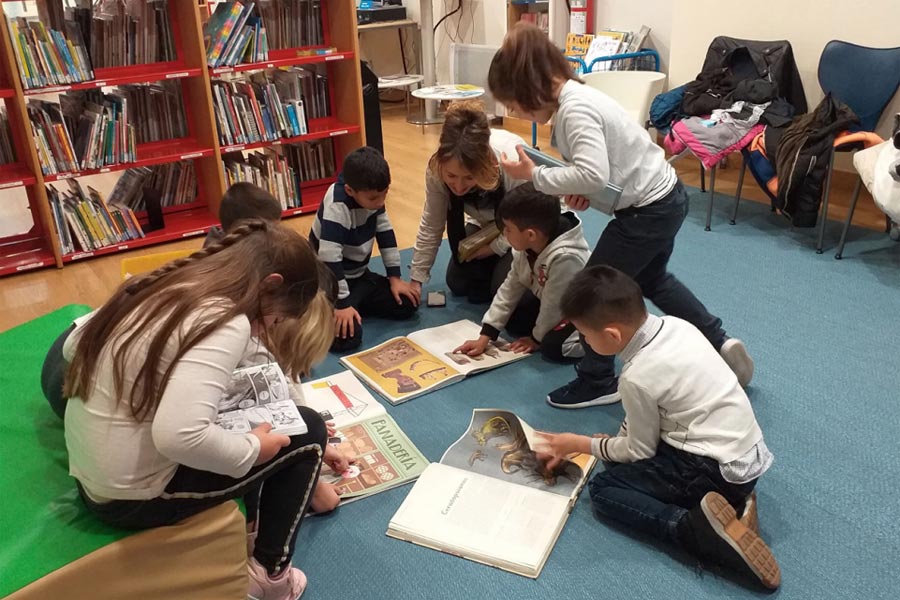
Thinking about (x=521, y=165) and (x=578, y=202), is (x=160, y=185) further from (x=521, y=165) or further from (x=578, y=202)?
(x=578, y=202)

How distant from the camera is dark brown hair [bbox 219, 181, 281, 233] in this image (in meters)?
2.29

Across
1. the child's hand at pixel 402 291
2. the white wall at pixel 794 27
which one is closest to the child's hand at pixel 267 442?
the child's hand at pixel 402 291

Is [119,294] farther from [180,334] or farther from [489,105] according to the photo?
[489,105]

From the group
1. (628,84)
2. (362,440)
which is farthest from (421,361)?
(628,84)

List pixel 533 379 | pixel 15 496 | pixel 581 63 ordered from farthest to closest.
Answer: pixel 581 63
pixel 533 379
pixel 15 496

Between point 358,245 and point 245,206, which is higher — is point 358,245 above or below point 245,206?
below

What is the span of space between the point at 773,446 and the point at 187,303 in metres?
1.57

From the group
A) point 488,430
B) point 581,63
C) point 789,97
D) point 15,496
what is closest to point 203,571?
point 15,496

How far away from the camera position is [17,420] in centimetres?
164

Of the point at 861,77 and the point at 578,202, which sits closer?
the point at 578,202

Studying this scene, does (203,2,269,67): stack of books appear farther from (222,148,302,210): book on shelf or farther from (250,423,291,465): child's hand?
(250,423,291,465): child's hand

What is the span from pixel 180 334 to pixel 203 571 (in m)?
0.51

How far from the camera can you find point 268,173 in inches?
157

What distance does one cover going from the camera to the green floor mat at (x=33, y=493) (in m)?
1.27
